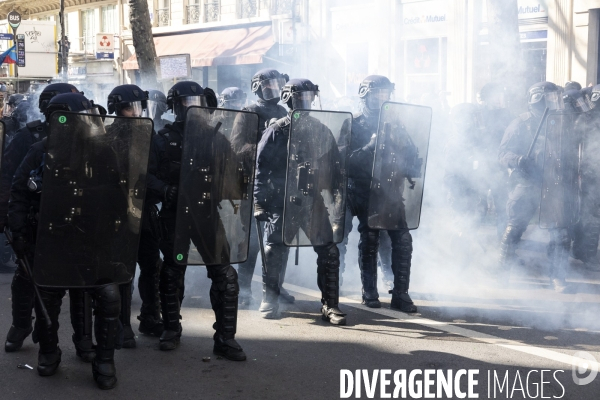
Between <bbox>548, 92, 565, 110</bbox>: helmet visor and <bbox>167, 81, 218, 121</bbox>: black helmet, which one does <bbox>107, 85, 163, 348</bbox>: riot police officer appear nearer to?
<bbox>167, 81, 218, 121</bbox>: black helmet

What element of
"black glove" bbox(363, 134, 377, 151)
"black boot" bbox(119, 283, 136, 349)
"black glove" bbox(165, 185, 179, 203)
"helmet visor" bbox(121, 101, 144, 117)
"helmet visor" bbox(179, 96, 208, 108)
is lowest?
"black boot" bbox(119, 283, 136, 349)

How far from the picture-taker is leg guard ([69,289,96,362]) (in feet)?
14.4

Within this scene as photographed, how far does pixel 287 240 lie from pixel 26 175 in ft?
6.01

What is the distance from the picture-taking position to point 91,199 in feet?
13.3

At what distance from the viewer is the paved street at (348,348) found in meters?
4.13

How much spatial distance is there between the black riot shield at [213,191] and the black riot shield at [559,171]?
8.63ft

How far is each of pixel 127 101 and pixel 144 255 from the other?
39.3 inches

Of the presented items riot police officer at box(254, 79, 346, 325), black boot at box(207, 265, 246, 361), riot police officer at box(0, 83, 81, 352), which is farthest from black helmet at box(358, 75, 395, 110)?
riot police officer at box(0, 83, 81, 352)

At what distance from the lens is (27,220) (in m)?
4.18

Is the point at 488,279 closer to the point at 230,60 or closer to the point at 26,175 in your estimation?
the point at 26,175

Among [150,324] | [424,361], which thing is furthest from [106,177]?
[424,361]

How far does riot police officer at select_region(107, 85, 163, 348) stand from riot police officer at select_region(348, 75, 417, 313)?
5.44 feet

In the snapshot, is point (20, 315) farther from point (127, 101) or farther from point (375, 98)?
point (375, 98)

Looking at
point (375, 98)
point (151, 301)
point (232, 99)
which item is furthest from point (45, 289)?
point (232, 99)
